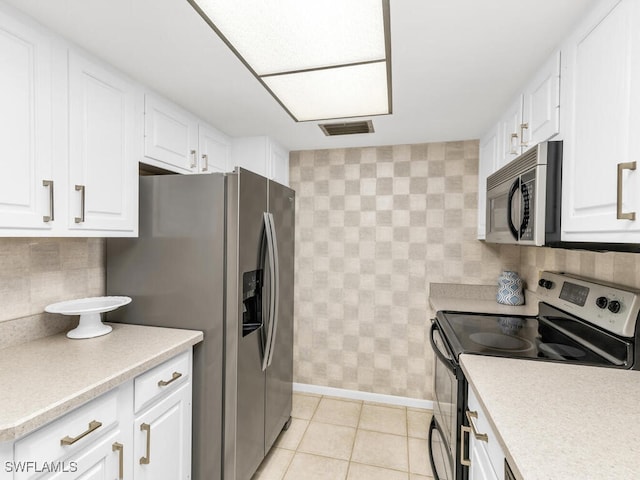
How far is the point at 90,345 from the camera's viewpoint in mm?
1422

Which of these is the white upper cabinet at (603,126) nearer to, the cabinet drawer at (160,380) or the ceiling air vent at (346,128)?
the ceiling air vent at (346,128)

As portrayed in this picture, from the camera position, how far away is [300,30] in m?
1.20

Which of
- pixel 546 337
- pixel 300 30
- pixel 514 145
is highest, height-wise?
pixel 300 30

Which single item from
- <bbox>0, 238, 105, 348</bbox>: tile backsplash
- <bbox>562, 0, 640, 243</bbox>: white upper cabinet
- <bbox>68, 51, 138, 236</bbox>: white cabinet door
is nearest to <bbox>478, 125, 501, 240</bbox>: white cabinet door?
<bbox>562, 0, 640, 243</bbox>: white upper cabinet

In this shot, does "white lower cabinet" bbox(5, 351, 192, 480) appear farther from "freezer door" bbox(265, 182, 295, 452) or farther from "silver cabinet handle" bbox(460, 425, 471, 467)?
"silver cabinet handle" bbox(460, 425, 471, 467)

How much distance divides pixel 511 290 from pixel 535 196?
1.34 metres

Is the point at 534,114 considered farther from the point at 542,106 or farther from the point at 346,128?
the point at 346,128

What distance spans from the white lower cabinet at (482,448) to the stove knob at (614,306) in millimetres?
641

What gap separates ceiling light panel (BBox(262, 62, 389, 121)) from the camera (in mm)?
1521

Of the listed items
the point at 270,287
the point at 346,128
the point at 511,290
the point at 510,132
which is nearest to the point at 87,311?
the point at 270,287

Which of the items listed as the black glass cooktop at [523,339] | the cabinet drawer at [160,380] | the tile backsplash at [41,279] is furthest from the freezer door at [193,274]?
the black glass cooktop at [523,339]

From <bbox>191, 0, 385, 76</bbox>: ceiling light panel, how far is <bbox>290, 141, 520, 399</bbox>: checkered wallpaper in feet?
4.72

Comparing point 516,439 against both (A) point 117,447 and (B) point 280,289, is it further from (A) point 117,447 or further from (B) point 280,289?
(B) point 280,289

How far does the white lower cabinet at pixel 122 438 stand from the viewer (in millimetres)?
911
